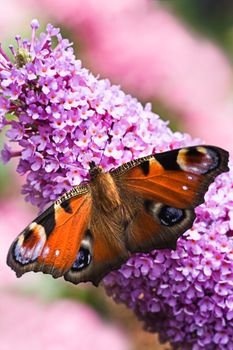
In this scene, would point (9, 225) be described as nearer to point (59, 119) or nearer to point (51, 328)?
point (51, 328)

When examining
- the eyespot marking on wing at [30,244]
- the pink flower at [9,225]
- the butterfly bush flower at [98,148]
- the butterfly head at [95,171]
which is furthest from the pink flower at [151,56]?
the eyespot marking on wing at [30,244]

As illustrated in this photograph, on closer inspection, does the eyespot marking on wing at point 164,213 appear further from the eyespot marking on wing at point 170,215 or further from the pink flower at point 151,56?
the pink flower at point 151,56

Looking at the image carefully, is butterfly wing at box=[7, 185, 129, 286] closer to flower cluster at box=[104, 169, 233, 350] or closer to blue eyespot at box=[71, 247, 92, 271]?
blue eyespot at box=[71, 247, 92, 271]

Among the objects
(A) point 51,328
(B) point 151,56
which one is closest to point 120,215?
(A) point 51,328

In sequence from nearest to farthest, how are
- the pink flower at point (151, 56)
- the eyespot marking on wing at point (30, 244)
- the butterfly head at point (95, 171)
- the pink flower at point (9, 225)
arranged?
the eyespot marking on wing at point (30, 244) < the butterfly head at point (95, 171) < the pink flower at point (9, 225) < the pink flower at point (151, 56)

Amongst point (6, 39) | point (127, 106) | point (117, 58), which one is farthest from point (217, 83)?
point (127, 106)

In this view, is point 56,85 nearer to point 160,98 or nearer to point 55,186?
point 55,186
